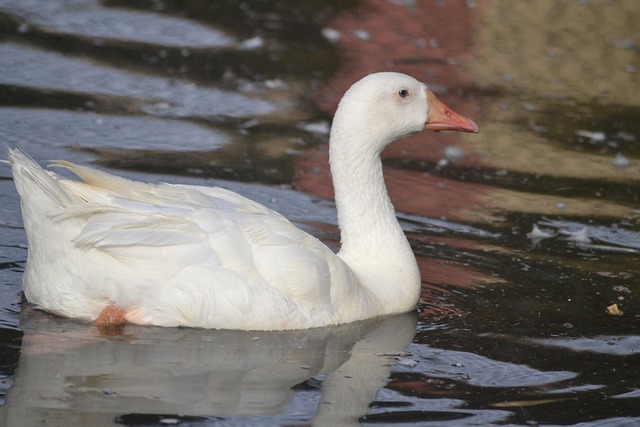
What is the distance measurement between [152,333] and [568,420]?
2.19 metres

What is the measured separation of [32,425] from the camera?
4.90 metres

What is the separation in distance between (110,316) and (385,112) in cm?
202

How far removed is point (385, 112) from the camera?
270 inches

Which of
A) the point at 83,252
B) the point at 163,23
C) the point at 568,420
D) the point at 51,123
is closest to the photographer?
the point at 568,420

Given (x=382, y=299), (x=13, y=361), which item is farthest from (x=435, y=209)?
(x=13, y=361)

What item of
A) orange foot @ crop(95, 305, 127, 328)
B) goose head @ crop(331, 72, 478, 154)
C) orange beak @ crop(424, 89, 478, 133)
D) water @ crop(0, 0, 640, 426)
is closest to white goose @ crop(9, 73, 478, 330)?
orange foot @ crop(95, 305, 127, 328)

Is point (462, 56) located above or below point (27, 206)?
above

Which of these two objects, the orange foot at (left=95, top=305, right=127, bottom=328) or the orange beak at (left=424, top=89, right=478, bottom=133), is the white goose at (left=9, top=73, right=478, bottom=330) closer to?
the orange foot at (left=95, top=305, right=127, bottom=328)

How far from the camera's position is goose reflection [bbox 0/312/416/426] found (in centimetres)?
518

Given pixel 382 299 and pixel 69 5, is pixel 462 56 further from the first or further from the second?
pixel 382 299

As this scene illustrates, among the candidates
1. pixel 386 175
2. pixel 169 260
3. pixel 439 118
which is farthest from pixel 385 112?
pixel 386 175

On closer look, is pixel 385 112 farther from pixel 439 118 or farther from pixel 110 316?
pixel 110 316

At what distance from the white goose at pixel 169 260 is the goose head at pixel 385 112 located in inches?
29.2

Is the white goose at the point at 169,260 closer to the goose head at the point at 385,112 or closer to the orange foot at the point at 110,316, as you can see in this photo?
the orange foot at the point at 110,316
